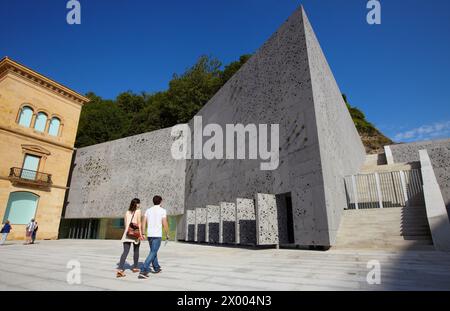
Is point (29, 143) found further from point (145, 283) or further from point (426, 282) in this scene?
point (426, 282)

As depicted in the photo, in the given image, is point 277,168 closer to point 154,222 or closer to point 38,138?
point 154,222

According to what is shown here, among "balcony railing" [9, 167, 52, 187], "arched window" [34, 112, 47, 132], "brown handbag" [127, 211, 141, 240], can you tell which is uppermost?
"arched window" [34, 112, 47, 132]

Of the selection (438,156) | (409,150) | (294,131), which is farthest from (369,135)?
(294,131)

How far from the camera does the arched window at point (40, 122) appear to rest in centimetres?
2091

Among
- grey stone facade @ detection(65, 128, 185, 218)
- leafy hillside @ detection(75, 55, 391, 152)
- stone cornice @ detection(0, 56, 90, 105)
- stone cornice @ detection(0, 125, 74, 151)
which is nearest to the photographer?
stone cornice @ detection(0, 125, 74, 151)

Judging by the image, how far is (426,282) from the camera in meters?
3.48

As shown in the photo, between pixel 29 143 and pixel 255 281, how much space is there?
2340 centimetres

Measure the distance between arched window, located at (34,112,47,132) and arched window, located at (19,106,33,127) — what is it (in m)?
0.53

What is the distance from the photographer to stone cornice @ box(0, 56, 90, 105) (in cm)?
1902

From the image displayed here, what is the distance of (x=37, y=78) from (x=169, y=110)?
1467cm

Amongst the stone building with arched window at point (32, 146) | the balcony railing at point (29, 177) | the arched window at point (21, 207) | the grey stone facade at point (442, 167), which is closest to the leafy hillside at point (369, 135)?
the grey stone facade at point (442, 167)

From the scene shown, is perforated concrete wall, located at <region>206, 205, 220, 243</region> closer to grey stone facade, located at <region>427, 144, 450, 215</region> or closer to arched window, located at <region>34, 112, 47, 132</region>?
grey stone facade, located at <region>427, 144, 450, 215</region>

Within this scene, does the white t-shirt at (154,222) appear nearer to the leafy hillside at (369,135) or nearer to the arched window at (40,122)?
the arched window at (40,122)

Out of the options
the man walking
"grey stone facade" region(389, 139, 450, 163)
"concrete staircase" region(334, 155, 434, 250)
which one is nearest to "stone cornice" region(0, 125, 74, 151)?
the man walking
